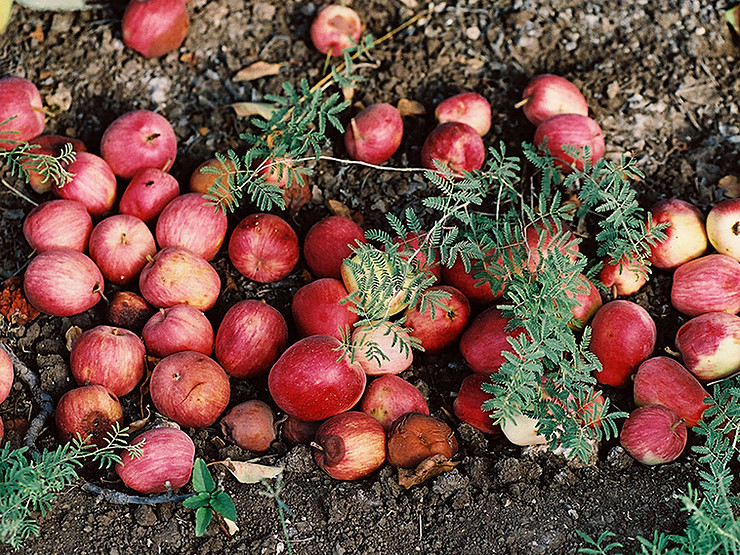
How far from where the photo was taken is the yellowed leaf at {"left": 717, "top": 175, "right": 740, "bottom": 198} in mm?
3505

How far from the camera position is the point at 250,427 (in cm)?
286

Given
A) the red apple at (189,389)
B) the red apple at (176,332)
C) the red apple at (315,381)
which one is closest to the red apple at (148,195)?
the red apple at (176,332)

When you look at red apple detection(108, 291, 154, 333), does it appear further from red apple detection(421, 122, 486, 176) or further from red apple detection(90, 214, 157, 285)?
red apple detection(421, 122, 486, 176)

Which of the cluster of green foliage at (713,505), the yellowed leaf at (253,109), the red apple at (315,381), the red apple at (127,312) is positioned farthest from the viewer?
the yellowed leaf at (253,109)

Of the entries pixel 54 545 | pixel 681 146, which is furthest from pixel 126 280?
pixel 681 146

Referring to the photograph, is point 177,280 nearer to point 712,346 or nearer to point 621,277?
point 621,277

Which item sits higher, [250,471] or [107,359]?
[107,359]

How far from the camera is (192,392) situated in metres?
2.83

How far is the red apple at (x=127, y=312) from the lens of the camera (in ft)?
10.2

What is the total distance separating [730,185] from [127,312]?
2625mm

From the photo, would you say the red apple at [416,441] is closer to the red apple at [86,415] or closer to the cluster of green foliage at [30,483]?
the cluster of green foliage at [30,483]

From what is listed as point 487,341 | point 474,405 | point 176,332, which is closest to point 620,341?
point 487,341

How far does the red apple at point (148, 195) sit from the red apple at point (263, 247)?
35 cm

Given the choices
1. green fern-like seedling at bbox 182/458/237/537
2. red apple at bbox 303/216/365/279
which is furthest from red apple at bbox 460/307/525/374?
green fern-like seedling at bbox 182/458/237/537
